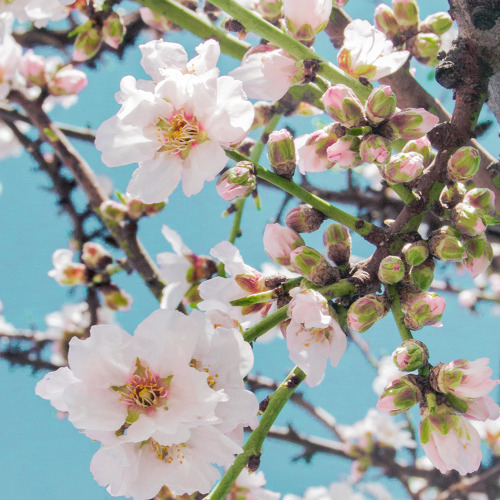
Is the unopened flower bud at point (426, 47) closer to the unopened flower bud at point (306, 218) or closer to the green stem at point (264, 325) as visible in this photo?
the unopened flower bud at point (306, 218)

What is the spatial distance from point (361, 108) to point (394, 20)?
58 centimetres

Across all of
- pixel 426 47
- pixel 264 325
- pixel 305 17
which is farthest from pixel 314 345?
pixel 426 47

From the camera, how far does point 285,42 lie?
3.66 feet

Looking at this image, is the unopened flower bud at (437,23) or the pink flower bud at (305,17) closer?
the pink flower bud at (305,17)

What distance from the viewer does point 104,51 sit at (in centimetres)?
231

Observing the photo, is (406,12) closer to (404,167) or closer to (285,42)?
(285,42)

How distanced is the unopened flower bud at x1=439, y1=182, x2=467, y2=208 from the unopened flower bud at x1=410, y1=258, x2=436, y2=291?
0.16 meters

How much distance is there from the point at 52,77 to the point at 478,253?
76.0 inches

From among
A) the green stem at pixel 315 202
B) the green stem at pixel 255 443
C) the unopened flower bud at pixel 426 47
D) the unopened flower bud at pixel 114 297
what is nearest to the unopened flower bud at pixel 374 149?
the green stem at pixel 315 202

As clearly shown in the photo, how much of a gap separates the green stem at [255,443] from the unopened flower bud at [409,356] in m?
0.22

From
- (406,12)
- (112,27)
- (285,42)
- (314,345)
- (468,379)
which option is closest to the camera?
(468,379)

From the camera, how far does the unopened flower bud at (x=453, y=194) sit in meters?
1.07

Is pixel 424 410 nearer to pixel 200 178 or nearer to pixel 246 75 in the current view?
pixel 200 178

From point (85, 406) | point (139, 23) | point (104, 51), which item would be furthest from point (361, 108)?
point (139, 23)
